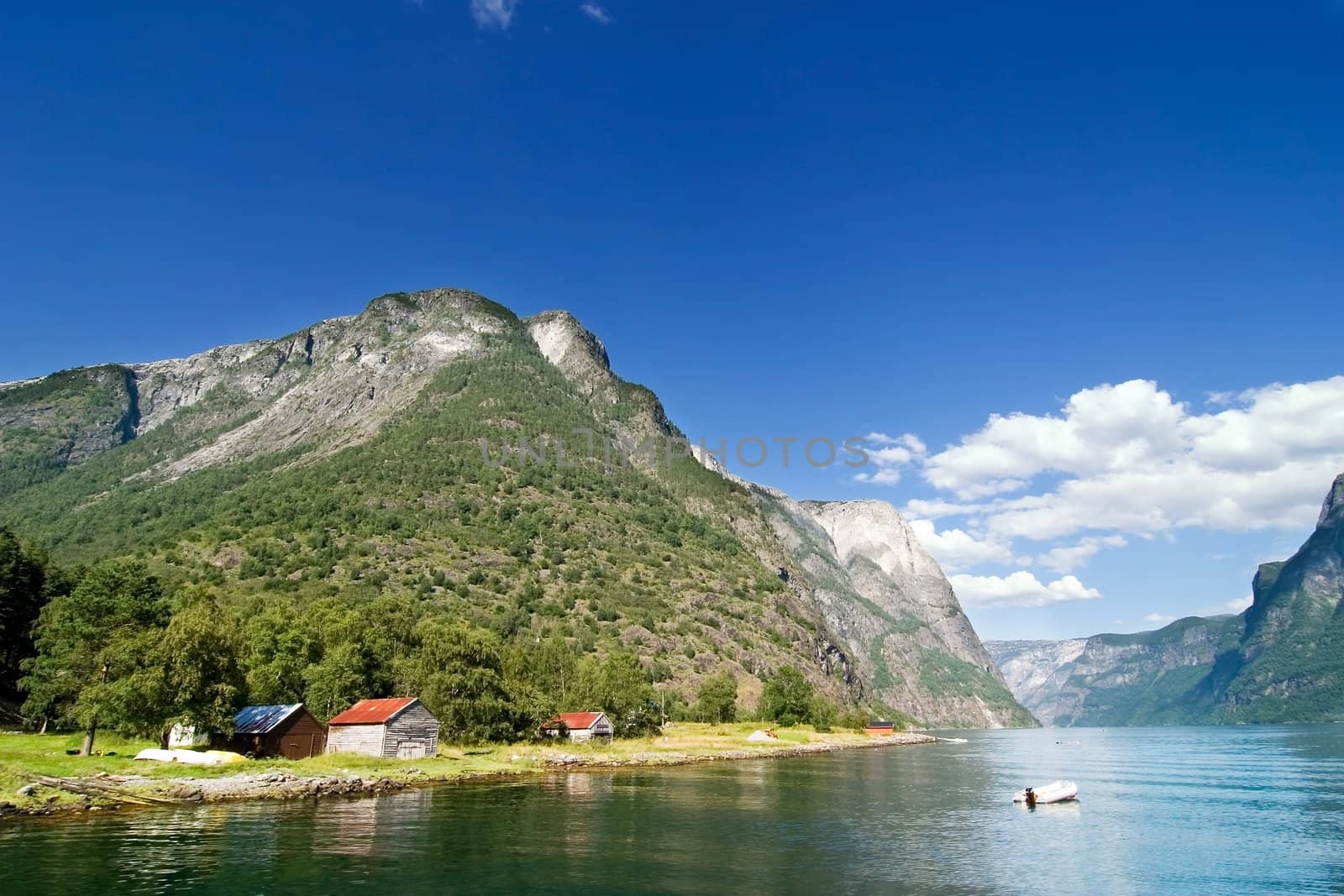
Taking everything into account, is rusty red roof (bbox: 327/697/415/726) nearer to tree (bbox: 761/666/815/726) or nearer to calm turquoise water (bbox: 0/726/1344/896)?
calm turquoise water (bbox: 0/726/1344/896)

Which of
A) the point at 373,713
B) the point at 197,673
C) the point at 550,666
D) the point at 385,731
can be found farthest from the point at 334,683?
the point at 550,666

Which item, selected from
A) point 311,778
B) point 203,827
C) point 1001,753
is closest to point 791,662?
point 1001,753

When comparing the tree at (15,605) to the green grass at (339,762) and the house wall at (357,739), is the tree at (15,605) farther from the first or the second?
the house wall at (357,739)

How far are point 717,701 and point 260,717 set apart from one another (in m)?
94.9

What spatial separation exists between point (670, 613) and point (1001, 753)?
7603 cm

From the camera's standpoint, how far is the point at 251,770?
6444 centimetres

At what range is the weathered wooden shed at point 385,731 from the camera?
7812 cm

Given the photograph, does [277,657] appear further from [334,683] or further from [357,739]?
[357,739]

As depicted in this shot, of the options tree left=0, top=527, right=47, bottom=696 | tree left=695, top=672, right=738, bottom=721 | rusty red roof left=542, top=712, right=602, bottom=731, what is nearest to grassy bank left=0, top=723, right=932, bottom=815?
rusty red roof left=542, top=712, right=602, bottom=731

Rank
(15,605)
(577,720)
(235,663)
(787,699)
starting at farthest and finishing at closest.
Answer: (787,699), (577,720), (15,605), (235,663)

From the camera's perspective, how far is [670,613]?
602ft

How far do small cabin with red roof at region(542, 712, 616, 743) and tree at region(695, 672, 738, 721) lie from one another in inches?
1475

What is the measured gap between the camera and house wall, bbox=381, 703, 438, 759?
78.4 metres

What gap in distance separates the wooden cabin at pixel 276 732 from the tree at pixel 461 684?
52.1 feet
